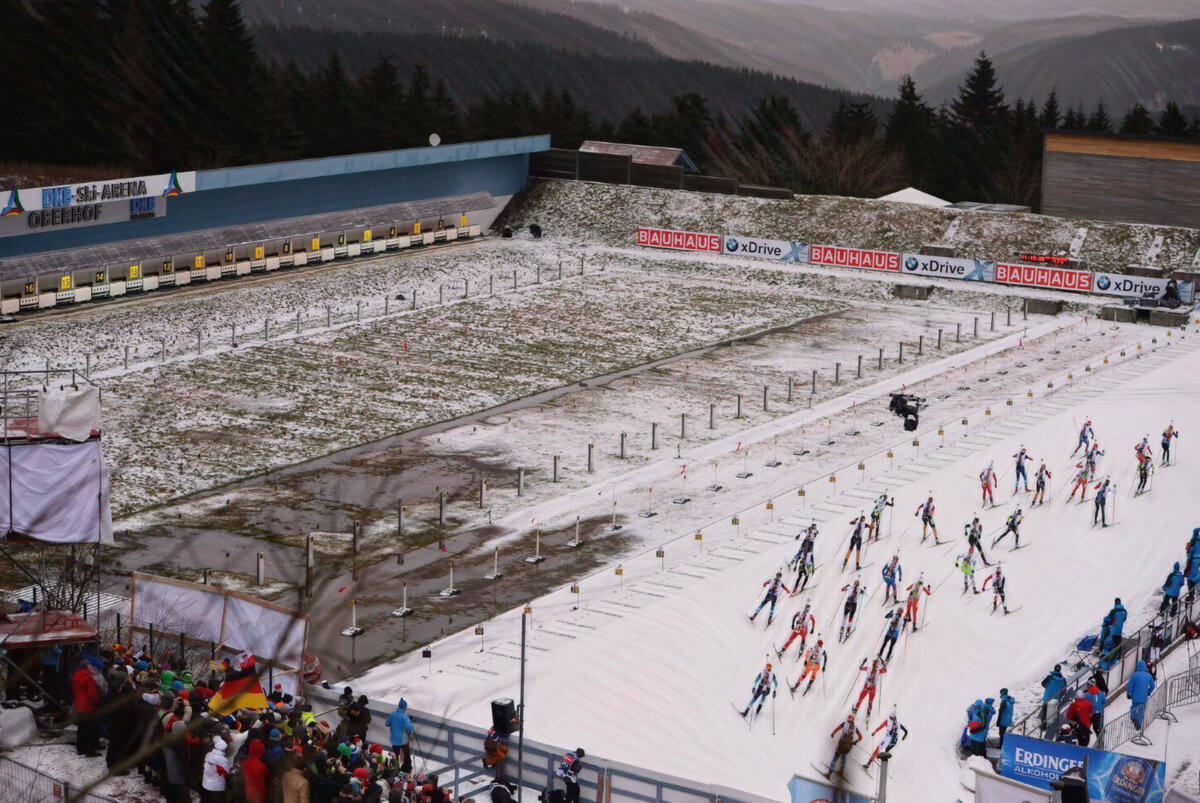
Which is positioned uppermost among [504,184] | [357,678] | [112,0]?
[112,0]

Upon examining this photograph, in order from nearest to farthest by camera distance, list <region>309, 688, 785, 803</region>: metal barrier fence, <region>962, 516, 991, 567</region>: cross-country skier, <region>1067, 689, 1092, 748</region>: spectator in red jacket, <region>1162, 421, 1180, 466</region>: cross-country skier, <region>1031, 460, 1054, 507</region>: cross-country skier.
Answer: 1. <region>309, 688, 785, 803</region>: metal barrier fence
2. <region>1067, 689, 1092, 748</region>: spectator in red jacket
3. <region>962, 516, 991, 567</region>: cross-country skier
4. <region>1031, 460, 1054, 507</region>: cross-country skier
5. <region>1162, 421, 1180, 466</region>: cross-country skier

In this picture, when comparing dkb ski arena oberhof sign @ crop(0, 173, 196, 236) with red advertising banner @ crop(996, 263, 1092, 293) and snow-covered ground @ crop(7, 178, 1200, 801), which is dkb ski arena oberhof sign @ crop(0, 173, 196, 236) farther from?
red advertising banner @ crop(996, 263, 1092, 293)

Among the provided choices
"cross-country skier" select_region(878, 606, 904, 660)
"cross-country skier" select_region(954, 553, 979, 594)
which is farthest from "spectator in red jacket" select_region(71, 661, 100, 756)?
"cross-country skier" select_region(954, 553, 979, 594)

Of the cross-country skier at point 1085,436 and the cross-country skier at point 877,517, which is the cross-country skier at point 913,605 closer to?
the cross-country skier at point 877,517

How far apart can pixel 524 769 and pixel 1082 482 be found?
21875 millimetres

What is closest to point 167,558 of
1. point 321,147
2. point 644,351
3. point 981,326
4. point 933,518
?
point 933,518

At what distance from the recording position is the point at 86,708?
21.4 metres

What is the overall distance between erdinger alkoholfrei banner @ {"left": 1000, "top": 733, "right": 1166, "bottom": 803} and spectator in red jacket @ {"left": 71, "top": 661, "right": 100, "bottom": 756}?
513 inches

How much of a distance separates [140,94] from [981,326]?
51.7 meters

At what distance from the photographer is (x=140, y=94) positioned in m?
90.6

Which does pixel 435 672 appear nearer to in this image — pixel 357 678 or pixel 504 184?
pixel 357 678

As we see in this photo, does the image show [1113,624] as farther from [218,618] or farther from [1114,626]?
[218,618]

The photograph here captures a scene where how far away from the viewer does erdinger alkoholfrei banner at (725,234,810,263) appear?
3155 inches

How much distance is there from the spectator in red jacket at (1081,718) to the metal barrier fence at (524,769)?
15.4ft
